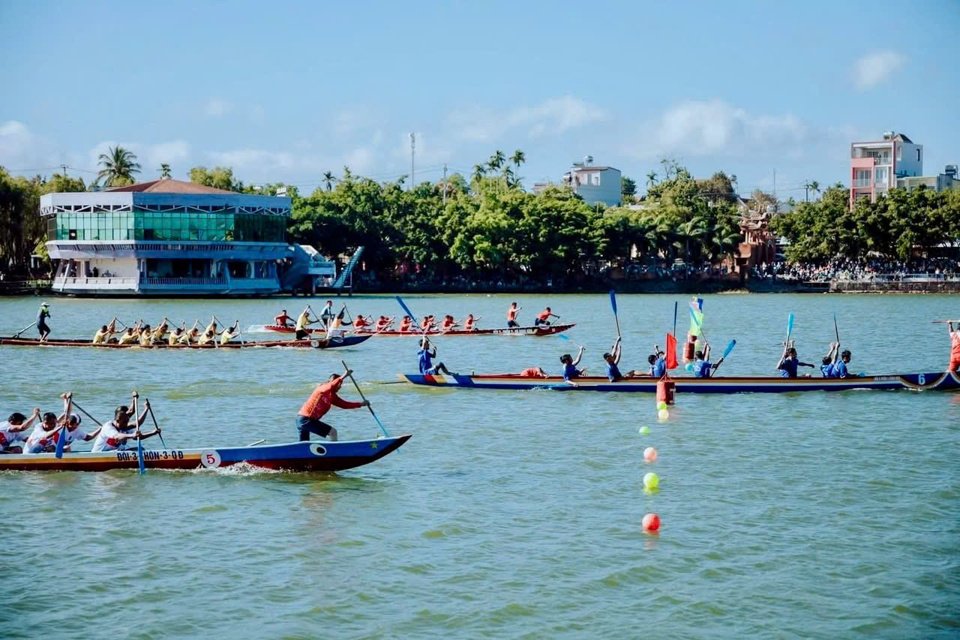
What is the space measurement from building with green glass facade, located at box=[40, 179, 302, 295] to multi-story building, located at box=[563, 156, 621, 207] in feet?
200

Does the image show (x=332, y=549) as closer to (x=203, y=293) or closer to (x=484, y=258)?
(x=203, y=293)

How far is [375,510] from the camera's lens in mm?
18781

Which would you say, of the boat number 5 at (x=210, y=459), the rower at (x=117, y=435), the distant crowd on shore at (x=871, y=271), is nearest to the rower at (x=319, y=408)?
the boat number 5 at (x=210, y=459)

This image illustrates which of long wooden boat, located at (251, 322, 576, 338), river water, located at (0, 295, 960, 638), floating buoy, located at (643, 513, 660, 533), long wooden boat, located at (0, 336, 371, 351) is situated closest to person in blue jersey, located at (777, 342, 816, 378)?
river water, located at (0, 295, 960, 638)

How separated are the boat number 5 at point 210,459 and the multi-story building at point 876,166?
365 ft

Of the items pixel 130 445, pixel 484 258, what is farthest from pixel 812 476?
pixel 484 258

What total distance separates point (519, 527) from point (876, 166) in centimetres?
11564

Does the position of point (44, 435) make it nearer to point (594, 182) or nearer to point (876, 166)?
point (876, 166)

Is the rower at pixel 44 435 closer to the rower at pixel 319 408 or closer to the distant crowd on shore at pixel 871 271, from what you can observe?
the rower at pixel 319 408

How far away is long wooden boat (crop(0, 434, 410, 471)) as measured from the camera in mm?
20375

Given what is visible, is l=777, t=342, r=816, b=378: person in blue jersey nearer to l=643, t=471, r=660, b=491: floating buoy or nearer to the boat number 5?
l=643, t=471, r=660, b=491: floating buoy

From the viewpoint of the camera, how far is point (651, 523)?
17.3 m

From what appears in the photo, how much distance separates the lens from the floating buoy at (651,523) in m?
17.3

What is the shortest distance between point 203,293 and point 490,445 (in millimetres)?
73836
